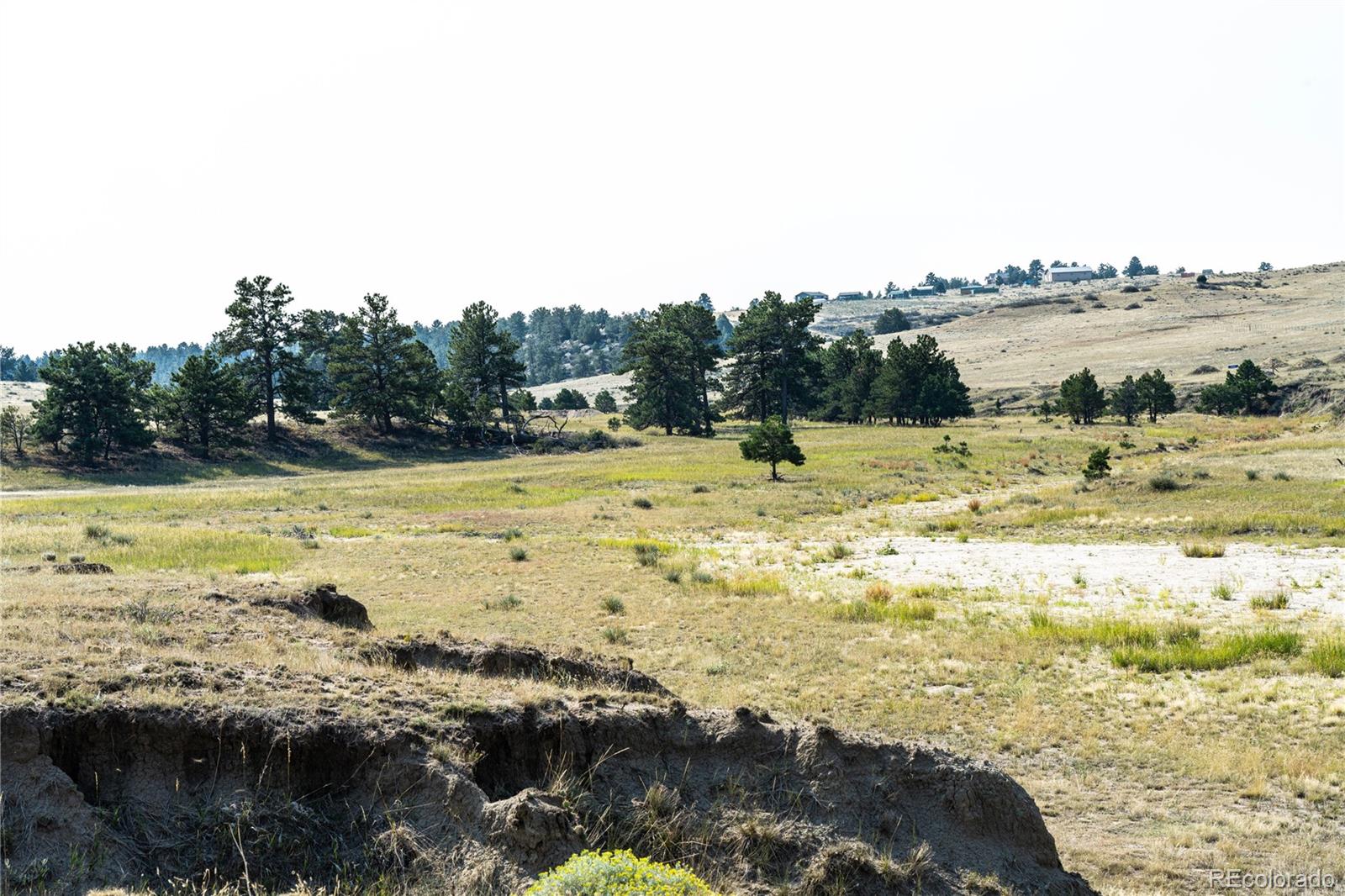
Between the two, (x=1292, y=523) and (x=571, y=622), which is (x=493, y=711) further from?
(x=1292, y=523)

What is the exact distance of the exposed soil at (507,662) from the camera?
401 inches

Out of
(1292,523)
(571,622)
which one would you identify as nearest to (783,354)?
(1292,523)

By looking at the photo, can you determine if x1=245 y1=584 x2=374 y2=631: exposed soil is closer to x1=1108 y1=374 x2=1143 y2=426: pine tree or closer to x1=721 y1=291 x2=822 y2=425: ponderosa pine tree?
x1=721 y1=291 x2=822 y2=425: ponderosa pine tree

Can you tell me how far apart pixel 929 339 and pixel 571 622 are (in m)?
92.8

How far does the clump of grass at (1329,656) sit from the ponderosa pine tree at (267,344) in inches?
3135

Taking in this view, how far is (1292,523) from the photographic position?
91.6ft

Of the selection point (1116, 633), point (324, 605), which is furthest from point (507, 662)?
point (1116, 633)

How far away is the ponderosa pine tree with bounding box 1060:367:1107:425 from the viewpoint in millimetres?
92500

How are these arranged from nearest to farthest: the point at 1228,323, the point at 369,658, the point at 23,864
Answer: the point at 23,864
the point at 369,658
the point at 1228,323

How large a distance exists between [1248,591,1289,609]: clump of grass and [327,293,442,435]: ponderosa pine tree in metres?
77.3

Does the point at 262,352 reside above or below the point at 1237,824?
above

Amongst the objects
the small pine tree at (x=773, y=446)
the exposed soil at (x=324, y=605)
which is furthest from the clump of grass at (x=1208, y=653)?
the small pine tree at (x=773, y=446)

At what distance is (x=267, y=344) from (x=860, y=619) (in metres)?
75.8

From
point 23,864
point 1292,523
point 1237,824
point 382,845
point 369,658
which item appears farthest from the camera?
point 1292,523
